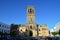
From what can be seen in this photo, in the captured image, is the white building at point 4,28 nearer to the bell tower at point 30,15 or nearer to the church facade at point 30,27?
the church facade at point 30,27

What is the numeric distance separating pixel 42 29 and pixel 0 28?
19.0 metres

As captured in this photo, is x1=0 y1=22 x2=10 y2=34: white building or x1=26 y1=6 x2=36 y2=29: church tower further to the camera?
x1=26 y1=6 x2=36 y2=29: church tower

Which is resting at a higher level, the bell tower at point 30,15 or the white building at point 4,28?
the bell tower at point 30,15

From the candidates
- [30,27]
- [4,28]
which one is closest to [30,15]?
[30,27]

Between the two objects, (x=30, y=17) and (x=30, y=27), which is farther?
(x=30, y=27)

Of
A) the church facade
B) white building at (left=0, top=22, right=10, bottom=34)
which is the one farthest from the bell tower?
white building at (left=0, top=22, right=10, bottom=34)

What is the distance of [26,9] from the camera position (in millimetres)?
70812

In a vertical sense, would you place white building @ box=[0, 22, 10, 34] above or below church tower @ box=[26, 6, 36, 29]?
below

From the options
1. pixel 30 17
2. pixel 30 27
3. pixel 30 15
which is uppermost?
pixel 30 15

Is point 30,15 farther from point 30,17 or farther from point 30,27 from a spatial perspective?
point 30,27

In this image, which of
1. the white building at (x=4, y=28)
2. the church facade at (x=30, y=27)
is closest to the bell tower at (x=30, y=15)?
the church facade at (x=30, y=27)

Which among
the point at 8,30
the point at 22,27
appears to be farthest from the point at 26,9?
the point at 8,30

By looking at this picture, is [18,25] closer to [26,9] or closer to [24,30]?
[24,30]

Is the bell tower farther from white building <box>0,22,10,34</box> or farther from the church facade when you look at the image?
white building <box>0,22,10,34</box>
